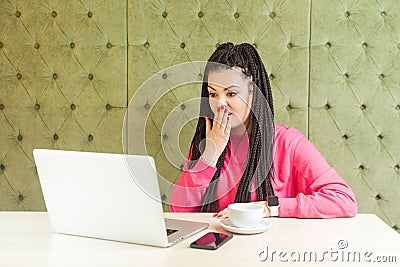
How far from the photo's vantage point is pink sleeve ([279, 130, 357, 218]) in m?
1.53

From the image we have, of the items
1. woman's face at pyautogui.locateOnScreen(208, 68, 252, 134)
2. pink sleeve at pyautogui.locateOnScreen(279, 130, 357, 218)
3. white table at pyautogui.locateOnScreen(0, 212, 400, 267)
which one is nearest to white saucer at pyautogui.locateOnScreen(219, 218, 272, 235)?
white table at pyautogui.locateOnScreen(0, 212, 400, 267)

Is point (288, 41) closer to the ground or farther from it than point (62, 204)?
farther from it

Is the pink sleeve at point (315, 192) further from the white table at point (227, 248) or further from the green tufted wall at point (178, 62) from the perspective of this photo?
the green tufted wall at point (178, 62)

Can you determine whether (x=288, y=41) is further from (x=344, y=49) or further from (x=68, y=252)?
(x=68, y=252)

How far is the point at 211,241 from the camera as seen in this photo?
4.17ft

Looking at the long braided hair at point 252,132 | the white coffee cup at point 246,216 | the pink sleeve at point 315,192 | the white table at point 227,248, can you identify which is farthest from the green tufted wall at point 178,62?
the white coffee cup at point 246,216

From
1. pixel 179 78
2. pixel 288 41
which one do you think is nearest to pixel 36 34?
pixel 179 78

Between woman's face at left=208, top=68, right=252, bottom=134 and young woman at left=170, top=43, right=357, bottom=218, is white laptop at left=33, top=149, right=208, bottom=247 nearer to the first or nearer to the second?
young woman at left=170, top=43, right=357, bottom=218

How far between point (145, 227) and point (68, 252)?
0.60 ft

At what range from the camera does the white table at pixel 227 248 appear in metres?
1.16

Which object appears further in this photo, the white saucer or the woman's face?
the woman's face

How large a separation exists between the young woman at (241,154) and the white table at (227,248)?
1.13 ft

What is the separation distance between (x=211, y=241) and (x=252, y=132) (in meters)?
0.65

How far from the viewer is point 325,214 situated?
1.53 meters
